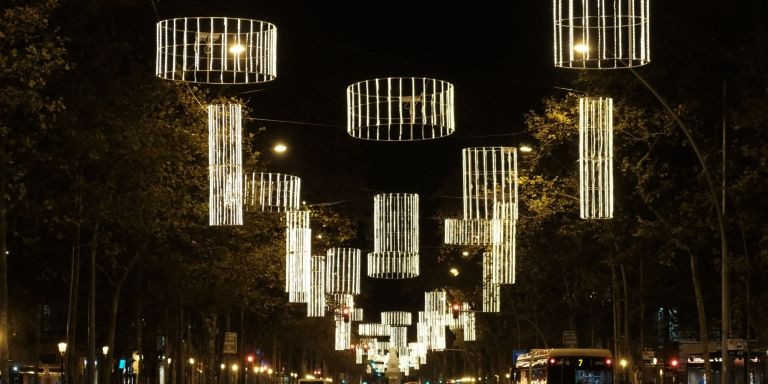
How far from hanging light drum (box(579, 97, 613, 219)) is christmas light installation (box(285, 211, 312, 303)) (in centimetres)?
1293

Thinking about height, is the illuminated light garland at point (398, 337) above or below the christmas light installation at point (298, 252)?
below

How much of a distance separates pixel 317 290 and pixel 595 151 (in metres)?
24.3

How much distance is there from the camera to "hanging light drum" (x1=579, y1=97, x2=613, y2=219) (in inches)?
1222

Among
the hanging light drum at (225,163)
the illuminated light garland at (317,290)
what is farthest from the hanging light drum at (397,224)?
the hanging light drum at (225,163)

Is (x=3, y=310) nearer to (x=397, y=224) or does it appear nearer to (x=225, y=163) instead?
(x=225, y=163)

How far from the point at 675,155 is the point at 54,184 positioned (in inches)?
767

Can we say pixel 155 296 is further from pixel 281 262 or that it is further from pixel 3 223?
pixel 3 223

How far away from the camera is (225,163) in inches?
1222

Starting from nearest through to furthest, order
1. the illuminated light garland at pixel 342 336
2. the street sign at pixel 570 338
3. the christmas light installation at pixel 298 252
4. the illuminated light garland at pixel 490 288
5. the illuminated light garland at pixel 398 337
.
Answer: the christmas light installation at pixel 298 252 < the street sign at pixel 570 338 < the illuminated light garland at pixel 490 288 < the illuminated light garland at pixel 342 336 < the illuminated light garland at pixel 398 337

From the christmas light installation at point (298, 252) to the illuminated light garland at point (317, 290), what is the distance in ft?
27.4

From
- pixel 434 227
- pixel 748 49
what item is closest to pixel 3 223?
pixel 748 49

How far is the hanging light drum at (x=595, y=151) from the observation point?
31.0m

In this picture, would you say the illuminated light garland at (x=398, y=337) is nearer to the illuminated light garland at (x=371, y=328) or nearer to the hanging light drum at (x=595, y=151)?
the illuminated light garland at (x=371, y=328)

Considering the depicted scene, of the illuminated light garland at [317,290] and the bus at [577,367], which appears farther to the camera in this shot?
the illuminated light garland at [317,290]
